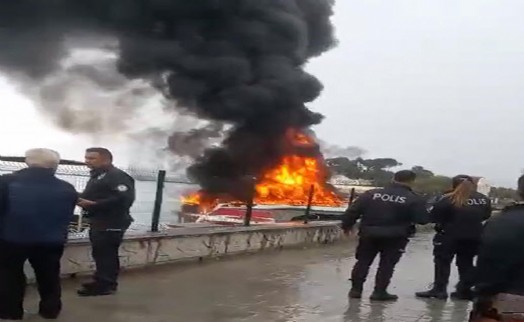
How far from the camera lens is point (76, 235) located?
822 centimetres

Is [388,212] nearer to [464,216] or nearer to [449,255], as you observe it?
[464,216]

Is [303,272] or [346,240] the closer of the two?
[303,272]

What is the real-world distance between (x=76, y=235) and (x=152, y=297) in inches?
55.3

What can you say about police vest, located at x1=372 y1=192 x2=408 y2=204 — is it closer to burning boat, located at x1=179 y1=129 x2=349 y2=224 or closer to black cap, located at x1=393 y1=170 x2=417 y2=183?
black cap, located at x1=393 y1=170 x2=417 y2=183

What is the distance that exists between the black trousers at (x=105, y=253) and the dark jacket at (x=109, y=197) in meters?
0.07

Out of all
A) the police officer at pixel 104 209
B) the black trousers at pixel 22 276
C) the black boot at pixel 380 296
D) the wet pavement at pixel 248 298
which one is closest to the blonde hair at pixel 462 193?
the wet pavement at pixel 248 298

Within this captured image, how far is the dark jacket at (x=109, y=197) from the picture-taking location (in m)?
6.97

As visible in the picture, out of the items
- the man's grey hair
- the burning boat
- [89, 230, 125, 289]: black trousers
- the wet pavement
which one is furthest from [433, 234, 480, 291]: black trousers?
the burning boat

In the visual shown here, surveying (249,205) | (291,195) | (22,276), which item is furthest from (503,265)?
(291,195)

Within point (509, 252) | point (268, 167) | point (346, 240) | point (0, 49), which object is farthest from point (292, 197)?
point (509, 252)

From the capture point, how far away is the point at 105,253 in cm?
718

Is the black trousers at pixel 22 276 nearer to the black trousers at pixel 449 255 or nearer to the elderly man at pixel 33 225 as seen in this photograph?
the elderly man at pixel 33 225

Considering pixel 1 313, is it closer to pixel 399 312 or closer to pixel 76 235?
pixel 76 235

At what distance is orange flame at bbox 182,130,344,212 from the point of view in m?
17.9
